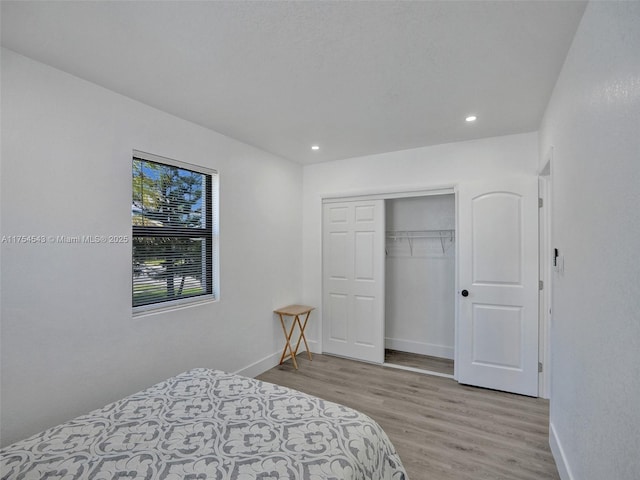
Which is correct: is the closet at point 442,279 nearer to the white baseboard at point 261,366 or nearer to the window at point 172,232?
the white baseboard at point 261,366

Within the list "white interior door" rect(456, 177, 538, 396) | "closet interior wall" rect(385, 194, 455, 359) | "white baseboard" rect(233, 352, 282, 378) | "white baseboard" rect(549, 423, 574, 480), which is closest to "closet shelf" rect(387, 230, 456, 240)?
"closet interior wall" rect(385, 194, 455, 359)

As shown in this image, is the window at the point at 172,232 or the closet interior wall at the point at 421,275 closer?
the window at the point at 172,232

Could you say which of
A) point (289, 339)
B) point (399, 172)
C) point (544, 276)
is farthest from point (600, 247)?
point (289, 339)

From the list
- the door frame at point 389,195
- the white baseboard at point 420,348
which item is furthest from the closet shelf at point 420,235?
the white baseboard at point 420,348

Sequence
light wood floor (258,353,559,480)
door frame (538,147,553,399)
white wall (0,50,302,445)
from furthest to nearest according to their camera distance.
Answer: door frame (538,147,553,399)
light wood floor (258,353,559,480)
white wall (0,50,302,445)

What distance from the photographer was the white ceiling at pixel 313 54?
1.53 meters

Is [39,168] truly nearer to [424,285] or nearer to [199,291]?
[199,291]

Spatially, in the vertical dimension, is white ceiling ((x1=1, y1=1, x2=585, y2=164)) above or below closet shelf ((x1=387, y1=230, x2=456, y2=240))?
above

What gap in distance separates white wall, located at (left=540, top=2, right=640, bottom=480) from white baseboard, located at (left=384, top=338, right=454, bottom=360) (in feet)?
6.85

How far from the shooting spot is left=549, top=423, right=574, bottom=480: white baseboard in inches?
71.9

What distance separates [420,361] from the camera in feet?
13.3

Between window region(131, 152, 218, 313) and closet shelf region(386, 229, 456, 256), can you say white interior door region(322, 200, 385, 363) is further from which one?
window region(131, 152, 218, 313)

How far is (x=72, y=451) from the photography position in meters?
1.40

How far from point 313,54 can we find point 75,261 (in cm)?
201
